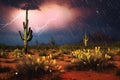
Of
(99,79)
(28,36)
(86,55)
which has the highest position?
(28,36)

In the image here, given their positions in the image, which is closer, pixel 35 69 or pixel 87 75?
pixel 35 69

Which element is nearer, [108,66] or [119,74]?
[119,74]

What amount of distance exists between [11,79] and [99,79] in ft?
9.66

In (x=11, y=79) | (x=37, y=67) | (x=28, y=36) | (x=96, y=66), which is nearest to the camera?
(x=11, y=79)

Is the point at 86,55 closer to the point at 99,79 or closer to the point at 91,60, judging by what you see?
the point at 91,60

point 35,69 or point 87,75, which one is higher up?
point 35,69

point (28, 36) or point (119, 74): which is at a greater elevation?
point (28, 36)

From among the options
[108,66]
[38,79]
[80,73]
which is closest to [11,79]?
[38,79]

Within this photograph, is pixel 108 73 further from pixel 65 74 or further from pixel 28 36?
pixel 28 36

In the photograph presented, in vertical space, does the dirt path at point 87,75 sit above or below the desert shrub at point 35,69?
below

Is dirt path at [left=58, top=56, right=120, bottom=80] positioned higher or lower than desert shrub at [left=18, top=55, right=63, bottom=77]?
lower

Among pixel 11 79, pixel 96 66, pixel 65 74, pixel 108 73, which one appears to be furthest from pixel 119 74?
pixel 11 79

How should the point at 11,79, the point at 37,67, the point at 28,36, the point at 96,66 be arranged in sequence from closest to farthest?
the point at 11,79 → the point at 37,67 → the point at 96,66 → the point at 28,36

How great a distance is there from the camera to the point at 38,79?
26.3 ft
